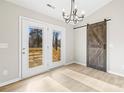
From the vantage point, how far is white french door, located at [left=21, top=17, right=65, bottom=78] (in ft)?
11.0

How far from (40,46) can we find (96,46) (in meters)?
2.53

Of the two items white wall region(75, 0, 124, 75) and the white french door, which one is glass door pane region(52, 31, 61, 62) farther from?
white wall region(75, 0, 124, 75)

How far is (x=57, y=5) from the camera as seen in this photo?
11.5 feet

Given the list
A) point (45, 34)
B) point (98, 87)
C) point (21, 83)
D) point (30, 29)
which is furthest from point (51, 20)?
point (98, 87)

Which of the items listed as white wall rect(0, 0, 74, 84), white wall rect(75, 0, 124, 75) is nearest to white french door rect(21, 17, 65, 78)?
white wall rect(0, 0, 74, 84)

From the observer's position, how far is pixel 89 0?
3555 millimetres

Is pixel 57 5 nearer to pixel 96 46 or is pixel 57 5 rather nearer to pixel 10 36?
pixel 10 36

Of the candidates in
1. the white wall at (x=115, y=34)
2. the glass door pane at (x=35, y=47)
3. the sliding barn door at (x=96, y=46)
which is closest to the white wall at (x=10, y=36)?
the glass door pane at (x=35, y=47)

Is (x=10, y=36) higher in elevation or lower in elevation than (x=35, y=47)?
higher

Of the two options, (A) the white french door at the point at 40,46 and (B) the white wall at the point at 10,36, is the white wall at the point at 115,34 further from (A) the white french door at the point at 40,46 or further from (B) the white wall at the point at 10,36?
(B) the white wall at the point at 10,36

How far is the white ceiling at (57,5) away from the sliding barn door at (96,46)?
2.57 ft

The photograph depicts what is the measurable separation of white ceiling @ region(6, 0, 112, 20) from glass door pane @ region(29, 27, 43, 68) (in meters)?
0.79

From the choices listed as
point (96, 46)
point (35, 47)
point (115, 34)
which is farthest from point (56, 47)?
point (115, 34)

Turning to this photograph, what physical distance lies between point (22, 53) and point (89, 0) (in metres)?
3.15
